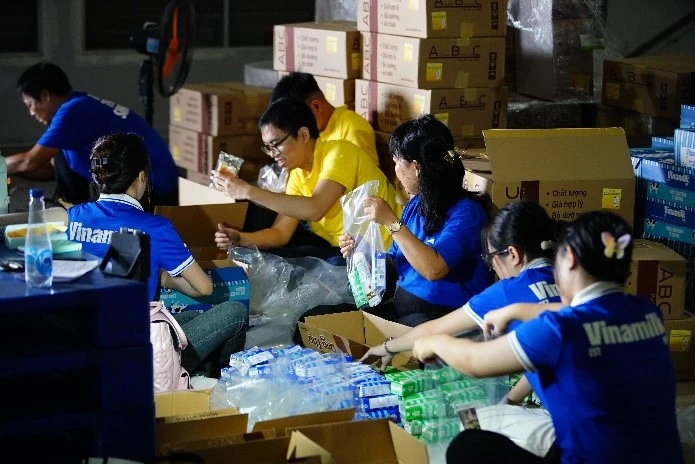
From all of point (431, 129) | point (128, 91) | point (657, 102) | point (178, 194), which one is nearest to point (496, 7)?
point (657, 102)

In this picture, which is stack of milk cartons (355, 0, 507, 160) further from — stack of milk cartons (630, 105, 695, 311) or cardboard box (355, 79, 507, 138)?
stack of milk cartons (630, 105, 695, 311)

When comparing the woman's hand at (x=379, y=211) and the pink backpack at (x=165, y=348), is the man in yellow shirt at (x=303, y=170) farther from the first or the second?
the pink backpack at (x=165, y=348)

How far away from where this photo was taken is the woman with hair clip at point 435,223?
3754 mm

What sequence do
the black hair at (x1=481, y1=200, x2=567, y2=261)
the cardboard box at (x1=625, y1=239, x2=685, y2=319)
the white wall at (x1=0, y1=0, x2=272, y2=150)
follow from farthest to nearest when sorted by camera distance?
the white wall at (x1=0, y1=0, x2=272, y2=150)
the cardboard box at (x1=625, y1=239, x2=685, y2=319)
the black hair at (x1=481, y1=200, x2=567, y2=261)

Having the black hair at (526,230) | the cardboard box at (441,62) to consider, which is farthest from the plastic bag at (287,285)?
the black hair at (526,230)

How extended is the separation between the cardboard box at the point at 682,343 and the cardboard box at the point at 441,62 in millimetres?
1479

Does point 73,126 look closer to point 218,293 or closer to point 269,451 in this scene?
point 218,293

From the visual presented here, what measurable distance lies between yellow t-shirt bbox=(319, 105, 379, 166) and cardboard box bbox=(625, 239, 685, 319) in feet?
4.37

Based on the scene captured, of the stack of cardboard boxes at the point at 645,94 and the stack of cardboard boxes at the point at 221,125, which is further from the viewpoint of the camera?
the stack of cardboard boxes at the point at 221,125

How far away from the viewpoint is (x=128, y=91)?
30.4 ft

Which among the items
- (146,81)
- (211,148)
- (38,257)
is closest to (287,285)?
(211,148)

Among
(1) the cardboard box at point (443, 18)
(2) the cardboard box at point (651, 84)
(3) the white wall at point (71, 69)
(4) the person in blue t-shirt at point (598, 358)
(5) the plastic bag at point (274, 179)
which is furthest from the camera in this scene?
(3) the white wall at point (71, 69)

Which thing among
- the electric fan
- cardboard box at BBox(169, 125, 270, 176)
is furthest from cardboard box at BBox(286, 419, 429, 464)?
the electric fan

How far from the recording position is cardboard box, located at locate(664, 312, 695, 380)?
4.15 m
